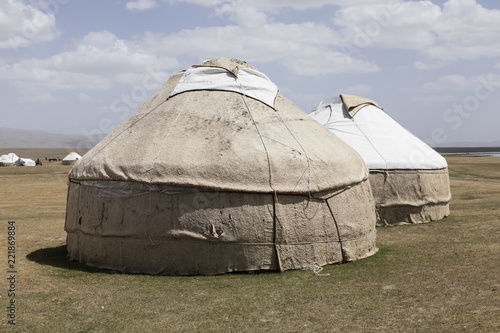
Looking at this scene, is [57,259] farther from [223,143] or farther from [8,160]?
[8,160]

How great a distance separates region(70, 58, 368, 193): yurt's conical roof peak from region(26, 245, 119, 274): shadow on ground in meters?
1.29

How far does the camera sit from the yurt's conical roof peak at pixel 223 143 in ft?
23.3

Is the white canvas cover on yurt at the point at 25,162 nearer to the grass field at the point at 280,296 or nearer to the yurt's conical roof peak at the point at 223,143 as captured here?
the grass field at the point at 280,296

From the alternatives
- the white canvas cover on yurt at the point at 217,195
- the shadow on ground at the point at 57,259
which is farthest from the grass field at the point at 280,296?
the white canvas cover on yurt at the point at 217,195

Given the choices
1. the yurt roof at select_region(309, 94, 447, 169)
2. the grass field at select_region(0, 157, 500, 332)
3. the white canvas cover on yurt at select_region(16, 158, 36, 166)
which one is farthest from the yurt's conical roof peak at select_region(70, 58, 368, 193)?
the white canvas cover on yurt at select_region(16, 158, 36, 166)

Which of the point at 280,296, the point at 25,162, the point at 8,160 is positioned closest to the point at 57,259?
the point at 280,296

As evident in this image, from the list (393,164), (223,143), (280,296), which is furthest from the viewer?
(393,164)

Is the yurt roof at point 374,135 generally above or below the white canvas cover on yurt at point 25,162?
above

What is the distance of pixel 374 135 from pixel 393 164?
106 centimetres

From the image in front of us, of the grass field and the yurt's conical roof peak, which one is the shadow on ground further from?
the yurt's conical roof peak

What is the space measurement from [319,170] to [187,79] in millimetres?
2756

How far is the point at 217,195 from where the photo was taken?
22.9 feet

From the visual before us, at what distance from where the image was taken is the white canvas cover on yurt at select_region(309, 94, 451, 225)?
11867 millimetres

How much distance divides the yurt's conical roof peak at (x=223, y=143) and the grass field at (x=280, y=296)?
4.18ft
